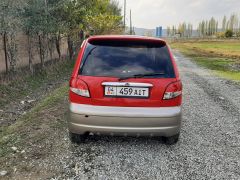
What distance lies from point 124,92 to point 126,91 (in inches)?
1.2

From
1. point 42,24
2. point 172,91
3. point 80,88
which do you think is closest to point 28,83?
point 42,24

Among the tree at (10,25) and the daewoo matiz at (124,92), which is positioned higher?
the tree at (10,25)

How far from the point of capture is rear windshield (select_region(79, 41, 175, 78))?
4.19 m

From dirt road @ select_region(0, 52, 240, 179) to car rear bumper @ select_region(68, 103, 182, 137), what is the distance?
0.42 metres

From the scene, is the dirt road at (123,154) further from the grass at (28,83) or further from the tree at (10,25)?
the tree at (10,25)

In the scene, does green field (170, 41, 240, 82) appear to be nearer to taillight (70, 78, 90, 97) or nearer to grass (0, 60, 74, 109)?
grass (0, 60, 74, 109)

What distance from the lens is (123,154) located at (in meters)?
4.39

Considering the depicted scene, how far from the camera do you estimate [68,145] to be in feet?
15.4

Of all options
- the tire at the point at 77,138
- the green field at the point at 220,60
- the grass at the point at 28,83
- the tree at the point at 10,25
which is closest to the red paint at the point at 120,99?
the tire at the point at 77,138

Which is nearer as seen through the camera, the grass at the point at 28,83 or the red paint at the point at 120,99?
the red paint at the point at 120,99

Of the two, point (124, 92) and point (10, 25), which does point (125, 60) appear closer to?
point (124, 92)

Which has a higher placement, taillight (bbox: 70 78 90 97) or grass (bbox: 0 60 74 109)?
taillight (bbox: 70 78 90 97)

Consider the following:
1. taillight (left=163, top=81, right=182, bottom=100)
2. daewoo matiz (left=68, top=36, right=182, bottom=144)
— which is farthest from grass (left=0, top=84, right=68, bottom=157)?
taillight (left=163, top=81, right=182, bottom=100)

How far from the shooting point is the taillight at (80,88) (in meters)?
4.15
